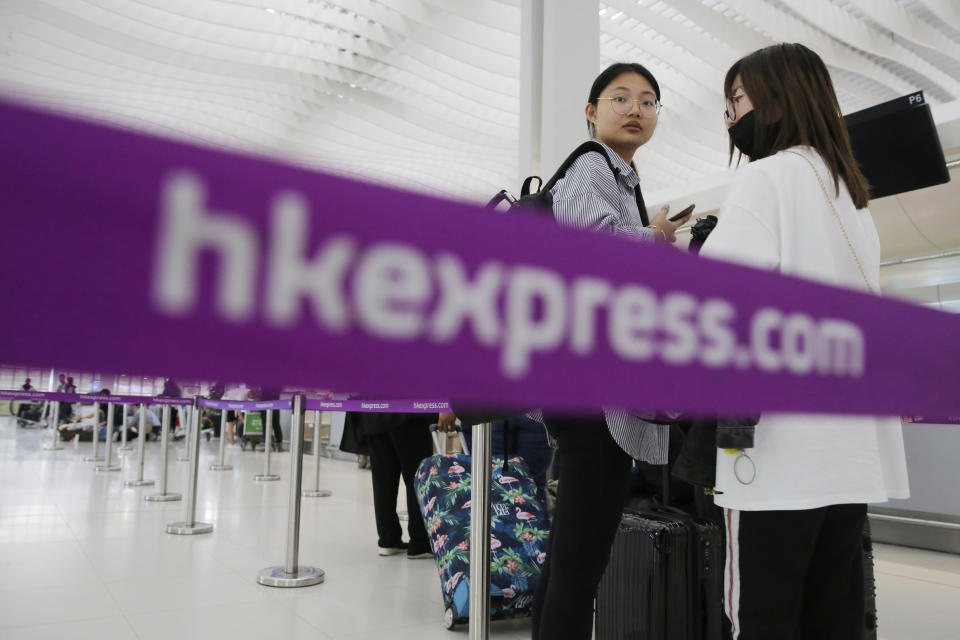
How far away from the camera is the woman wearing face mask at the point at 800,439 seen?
3.37 ft

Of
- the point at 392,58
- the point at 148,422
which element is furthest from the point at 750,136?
the point at 148,422

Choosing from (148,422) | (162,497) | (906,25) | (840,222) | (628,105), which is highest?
(906,25)

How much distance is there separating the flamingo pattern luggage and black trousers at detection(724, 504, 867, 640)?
1153 millimetres

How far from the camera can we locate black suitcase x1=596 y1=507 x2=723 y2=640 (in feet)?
6.02

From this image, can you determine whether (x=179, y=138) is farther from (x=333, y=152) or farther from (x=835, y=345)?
(x=333, y=152)

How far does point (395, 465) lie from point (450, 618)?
4.45 feet

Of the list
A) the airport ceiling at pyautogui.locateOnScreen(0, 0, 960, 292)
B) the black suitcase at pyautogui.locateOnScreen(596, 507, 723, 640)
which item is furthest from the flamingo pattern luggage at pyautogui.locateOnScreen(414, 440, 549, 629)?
the airport ceiling at pyautogui.locateOnScreen(0, 0, 960, 292)

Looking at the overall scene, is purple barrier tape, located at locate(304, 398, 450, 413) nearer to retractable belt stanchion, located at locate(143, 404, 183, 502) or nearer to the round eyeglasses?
the round eyeglasses

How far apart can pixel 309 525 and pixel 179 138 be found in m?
4.31

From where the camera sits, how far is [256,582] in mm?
2906

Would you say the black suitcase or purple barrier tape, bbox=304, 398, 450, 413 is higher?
purple barrier tape, bbox=304, 398, 450, 413

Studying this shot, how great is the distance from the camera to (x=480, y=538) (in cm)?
176

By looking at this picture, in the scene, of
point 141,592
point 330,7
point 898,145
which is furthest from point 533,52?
point 330,7

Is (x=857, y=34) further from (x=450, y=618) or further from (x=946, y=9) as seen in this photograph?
(x=450, y=618)
